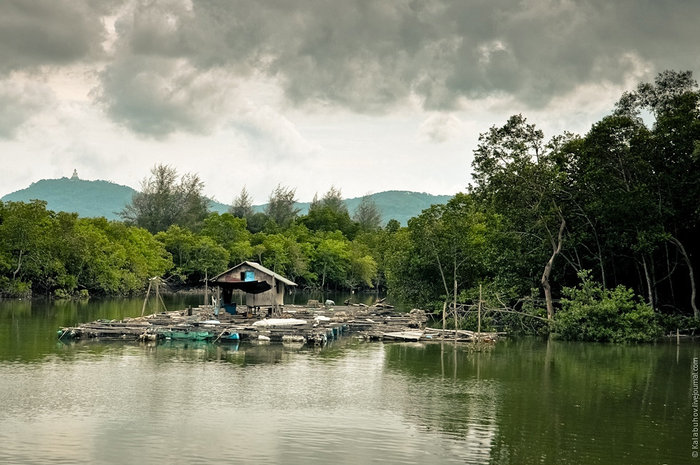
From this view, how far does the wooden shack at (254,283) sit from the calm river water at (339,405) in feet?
37.2

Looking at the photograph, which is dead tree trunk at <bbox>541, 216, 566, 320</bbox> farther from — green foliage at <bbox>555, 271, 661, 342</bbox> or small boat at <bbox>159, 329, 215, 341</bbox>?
small boat at <bbox>159, 329, 215, 341</bbox>

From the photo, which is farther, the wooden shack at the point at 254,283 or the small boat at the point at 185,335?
the wooden shack at the point at 254,283

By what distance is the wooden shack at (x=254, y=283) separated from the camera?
49.5 m

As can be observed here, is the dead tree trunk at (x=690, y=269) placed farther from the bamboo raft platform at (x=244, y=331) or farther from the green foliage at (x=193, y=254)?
the green foliage at (x=193, y=254)

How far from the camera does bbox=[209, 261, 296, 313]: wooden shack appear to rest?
4950 cm

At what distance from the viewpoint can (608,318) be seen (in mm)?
41438

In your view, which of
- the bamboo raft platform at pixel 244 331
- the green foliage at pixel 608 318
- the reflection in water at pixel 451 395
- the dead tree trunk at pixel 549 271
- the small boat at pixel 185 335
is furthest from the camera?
the dead tree trunk at pixel 549 271

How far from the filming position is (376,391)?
26.4 metres

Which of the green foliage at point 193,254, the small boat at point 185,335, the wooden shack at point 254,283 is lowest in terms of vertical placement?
the small boat at point 185,335

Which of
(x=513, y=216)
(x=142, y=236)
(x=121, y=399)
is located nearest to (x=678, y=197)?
(x=513, y=216)

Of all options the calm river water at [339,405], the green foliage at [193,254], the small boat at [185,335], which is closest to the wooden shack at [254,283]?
the small boat at [185,335]

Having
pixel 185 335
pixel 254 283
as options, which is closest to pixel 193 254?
pixel 254 283

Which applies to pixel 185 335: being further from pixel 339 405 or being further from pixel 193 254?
pixel 193 254

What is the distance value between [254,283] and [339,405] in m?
26.6
